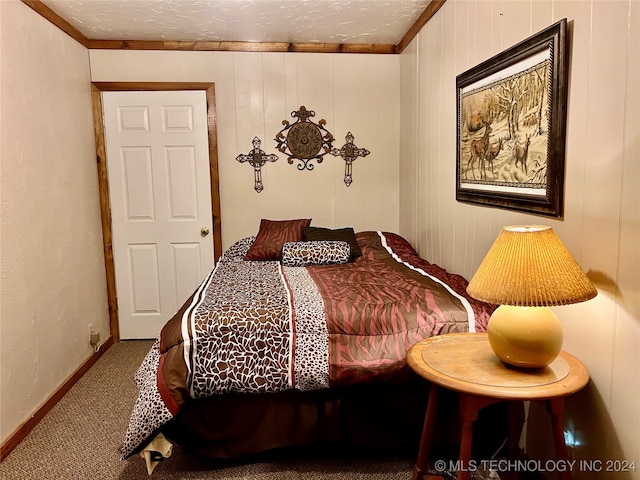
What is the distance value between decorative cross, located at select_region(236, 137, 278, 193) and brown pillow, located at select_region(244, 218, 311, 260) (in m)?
0.38

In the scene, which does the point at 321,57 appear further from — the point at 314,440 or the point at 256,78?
the point at 314,440

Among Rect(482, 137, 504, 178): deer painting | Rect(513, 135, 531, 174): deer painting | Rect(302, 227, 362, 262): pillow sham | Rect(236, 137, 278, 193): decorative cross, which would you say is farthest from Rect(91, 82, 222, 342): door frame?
Rect(513, 135, 531, 174): deer painting

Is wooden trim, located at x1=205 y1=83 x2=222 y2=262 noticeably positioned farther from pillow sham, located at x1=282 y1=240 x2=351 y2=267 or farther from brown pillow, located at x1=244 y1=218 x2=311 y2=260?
pillow sham, located at x1=282 y1=240 x2=351 y2=267

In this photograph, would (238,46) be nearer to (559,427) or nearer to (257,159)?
(257,159)

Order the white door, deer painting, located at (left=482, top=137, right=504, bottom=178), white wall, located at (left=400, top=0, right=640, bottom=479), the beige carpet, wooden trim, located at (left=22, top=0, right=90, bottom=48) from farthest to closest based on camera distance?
the white door
wooden trim, located at (left=22, top=0, right=90, bottom=48)
deer painting, located at (left=482, top=137, right=504, bottom=178)
the beige carpet
white wall, located at (left=400, top=0, right=640, bottom=479)

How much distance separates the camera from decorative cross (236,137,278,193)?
12.8 feet

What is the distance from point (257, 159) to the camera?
391cm

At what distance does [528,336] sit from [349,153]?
8.84 ft

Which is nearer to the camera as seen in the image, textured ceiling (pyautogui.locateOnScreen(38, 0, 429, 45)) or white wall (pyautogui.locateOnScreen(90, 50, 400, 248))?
textured ceiling (pyautogui.locateOnScreen(38, 0, 429, 45))

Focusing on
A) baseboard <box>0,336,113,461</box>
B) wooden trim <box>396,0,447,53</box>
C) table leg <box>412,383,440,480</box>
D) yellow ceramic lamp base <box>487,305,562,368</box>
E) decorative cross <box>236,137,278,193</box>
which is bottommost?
baseboard <box>0,336,113,461</box>

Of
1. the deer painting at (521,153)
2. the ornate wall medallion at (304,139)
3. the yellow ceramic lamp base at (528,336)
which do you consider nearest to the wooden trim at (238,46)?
the ornate wall medallion at (304,139)

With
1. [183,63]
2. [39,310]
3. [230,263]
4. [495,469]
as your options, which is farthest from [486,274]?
[183,63]

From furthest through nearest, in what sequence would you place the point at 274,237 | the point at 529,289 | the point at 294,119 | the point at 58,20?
the point at 294,119
the point at 274,237
the point at 58,20
the point at 529,289

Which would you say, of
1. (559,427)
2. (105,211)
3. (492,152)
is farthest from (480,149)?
(105,211)
